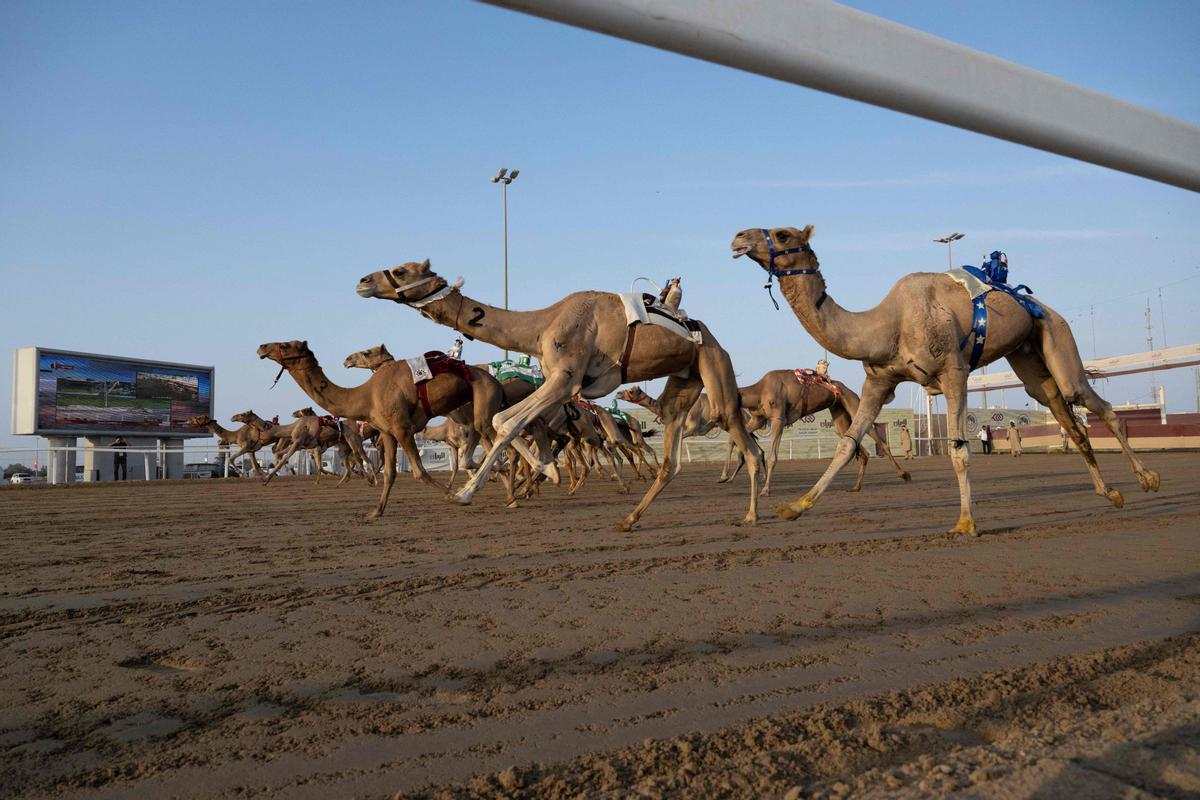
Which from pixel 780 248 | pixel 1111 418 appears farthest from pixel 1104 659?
pixel 1111 418

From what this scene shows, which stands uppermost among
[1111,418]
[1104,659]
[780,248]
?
[780,248]

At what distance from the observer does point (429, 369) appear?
39.8 feet

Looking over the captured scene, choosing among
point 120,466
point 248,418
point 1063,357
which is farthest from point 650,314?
point 120,466

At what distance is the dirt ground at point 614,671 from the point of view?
7.14ft

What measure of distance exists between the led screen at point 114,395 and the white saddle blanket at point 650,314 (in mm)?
43146

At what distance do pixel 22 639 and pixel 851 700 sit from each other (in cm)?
369

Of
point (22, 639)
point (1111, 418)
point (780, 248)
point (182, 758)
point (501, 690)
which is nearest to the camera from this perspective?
point (182, 758)

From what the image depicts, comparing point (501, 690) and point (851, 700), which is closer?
point (851, 700)

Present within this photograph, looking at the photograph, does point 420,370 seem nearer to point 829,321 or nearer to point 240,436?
point 829,321

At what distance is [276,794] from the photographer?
2.09 m

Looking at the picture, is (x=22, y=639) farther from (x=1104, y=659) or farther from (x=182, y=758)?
(x=1104, y=659)

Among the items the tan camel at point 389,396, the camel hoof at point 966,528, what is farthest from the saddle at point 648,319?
the tan camel at point 389,396

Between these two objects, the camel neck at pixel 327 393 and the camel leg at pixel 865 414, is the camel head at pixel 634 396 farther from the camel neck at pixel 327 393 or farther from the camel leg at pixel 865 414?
the camel leg at pixel 865 414

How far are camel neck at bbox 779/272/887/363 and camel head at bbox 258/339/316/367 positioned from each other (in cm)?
703
